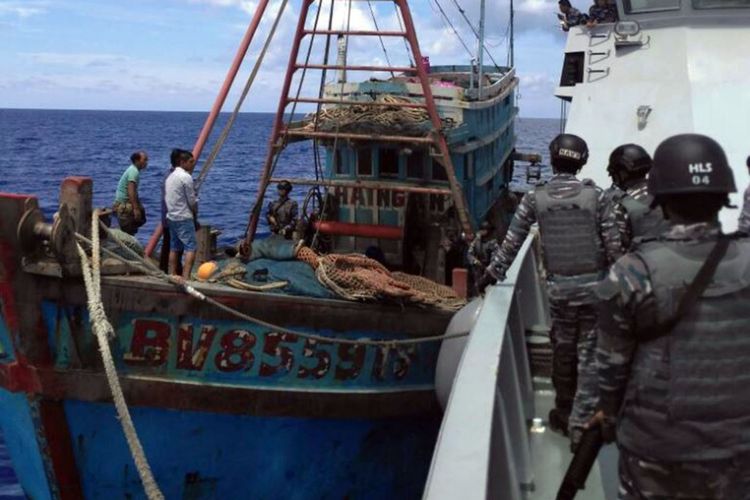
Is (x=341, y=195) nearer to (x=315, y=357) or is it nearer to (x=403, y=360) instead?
(x=403, y=360)

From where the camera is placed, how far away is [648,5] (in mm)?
7547

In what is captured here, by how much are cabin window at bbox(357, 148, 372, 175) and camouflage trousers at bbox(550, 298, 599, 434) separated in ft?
22.2

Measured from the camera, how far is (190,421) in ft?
22.0

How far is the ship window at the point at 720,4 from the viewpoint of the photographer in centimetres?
721

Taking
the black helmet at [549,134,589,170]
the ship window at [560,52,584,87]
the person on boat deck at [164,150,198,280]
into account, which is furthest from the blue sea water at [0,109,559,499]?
the ship window at [560,52,584,87]

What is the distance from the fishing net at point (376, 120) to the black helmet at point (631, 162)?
5069mm

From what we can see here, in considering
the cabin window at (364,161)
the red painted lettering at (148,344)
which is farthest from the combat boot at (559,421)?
the cabin window at (364,161)

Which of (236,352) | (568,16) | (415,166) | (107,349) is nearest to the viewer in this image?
(107,349)

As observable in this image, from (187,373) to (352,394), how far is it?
1573 millimetres

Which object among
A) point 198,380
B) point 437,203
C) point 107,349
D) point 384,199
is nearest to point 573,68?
point 437,203

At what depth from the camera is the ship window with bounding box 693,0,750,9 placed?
7.21m

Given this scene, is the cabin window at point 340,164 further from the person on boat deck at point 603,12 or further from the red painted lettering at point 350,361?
the red painted lettering at point 350,361

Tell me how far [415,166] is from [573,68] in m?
2.65

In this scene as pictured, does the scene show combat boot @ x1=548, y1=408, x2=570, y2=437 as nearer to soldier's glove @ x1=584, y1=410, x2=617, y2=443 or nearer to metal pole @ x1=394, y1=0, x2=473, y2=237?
soldier's glove @ x1=584, y1=410, x2=617, y2=443
